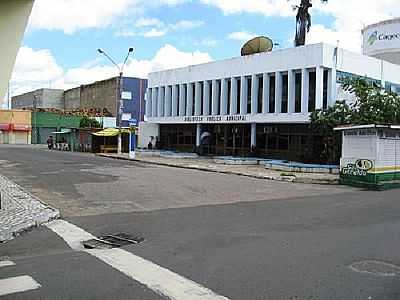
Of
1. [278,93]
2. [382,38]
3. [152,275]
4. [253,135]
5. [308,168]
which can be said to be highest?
[382,38]

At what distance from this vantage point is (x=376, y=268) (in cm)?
736

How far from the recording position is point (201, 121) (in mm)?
42812

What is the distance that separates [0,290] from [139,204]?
8.45 metres

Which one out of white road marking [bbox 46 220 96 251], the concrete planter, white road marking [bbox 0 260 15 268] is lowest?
white road marking [bbox 46 220 96 251]

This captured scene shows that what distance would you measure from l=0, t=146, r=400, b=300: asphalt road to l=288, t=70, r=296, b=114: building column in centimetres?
1633

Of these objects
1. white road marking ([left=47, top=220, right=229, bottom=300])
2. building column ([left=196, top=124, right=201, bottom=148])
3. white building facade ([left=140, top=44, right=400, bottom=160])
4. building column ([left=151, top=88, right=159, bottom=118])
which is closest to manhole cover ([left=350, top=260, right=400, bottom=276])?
white road marking ([left=47, top=220, right=229, bottom=300])

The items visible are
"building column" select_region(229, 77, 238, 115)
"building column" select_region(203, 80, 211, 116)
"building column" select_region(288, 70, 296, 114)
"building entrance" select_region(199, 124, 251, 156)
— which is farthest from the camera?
"building column" select_region(203, 80, 211, 116)

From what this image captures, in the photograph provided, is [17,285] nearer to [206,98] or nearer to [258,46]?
[258,46]

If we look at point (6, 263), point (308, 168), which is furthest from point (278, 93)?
point (6, 263)

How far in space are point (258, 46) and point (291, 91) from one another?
7905mm

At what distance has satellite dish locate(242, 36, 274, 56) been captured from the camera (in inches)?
1592

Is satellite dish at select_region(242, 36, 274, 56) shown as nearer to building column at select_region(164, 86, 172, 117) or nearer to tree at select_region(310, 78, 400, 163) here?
building column at select_region(164, 86, 172, 117)

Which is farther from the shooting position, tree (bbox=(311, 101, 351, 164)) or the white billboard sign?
the white billboard sign

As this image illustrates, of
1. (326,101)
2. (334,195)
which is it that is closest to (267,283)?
(334,195)
